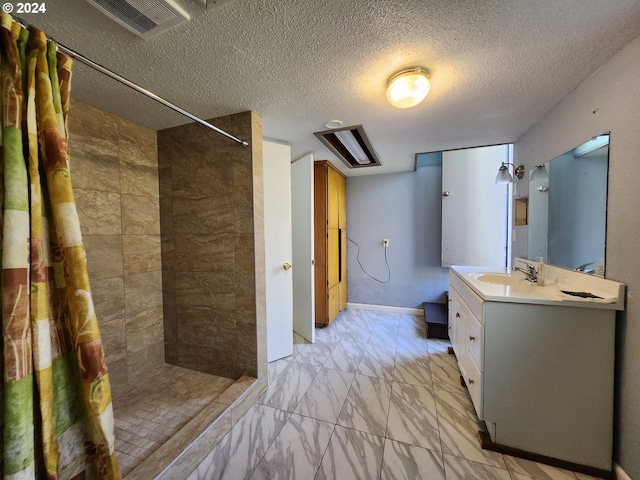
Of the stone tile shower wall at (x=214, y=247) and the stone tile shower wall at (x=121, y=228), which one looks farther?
the stone tile shower wall at (x=214, y=247)

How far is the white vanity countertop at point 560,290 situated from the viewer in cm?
112

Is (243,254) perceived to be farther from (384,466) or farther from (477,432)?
(477,432)

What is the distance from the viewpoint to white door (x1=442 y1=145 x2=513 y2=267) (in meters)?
2.83

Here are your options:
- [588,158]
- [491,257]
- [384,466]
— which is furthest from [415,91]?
[491,257]

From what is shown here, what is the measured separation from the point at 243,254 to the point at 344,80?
129 cm

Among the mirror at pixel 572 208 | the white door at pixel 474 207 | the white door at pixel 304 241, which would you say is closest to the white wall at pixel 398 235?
the white door at pixel 474 207

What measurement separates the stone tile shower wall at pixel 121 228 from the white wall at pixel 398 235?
258cm

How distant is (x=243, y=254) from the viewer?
1.67 meters

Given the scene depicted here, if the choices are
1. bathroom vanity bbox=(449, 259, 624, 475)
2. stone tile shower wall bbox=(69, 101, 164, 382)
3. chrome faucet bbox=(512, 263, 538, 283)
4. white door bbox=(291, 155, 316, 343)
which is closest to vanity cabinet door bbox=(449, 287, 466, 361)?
bathroom vanity bbox=(449, 259, 624, 475)

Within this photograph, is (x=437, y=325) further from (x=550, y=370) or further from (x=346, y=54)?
(x=346, y=54)

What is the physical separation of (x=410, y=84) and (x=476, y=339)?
4.97ft

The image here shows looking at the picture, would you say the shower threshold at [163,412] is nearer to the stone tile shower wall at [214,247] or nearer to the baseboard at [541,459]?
the stone tile shower wall at [214,247]

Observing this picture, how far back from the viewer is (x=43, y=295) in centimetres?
69

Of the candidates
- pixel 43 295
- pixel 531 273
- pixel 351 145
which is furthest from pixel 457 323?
pixel 43 295
